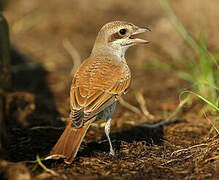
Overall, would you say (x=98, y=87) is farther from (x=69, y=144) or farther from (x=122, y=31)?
(x=122, y=31)

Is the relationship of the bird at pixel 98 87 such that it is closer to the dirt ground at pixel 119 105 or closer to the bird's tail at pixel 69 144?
the bird's tail at pixel 69 144

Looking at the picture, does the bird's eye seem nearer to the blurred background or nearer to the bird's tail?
the bird's tail

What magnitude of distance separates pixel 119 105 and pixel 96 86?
303 cm

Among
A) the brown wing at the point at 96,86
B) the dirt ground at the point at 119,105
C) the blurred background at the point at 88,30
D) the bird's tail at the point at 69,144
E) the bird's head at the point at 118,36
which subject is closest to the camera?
the bird's tail at the point at 69,144

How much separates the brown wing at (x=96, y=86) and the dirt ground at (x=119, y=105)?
1.84 ft

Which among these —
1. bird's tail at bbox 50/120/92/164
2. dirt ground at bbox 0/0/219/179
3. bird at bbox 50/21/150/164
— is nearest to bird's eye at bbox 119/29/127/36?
bird at bbox 50/21/150/164

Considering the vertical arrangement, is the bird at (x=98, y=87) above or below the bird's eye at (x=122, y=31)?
below

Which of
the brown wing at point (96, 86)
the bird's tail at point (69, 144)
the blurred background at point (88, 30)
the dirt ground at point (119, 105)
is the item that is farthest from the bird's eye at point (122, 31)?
the blurred background at point (88, 30)

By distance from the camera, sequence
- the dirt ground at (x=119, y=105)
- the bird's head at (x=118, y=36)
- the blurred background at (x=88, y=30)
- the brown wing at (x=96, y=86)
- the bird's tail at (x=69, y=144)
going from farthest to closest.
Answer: the blurred background at (x=88, y=30)
the bird's head at (x=118, y=36)
the brown wing at (x=96, y=86)
the dirt ground at (x=119, y=105)
the bird's tail at (x=69, y=144)

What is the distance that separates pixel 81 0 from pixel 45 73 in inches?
215

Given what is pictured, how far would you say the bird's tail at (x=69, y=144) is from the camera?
4691 mm

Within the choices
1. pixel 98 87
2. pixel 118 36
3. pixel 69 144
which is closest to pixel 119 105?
pixel 118 36

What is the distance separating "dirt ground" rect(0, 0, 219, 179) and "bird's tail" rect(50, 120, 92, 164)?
15 centimetres

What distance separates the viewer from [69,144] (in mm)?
4793
